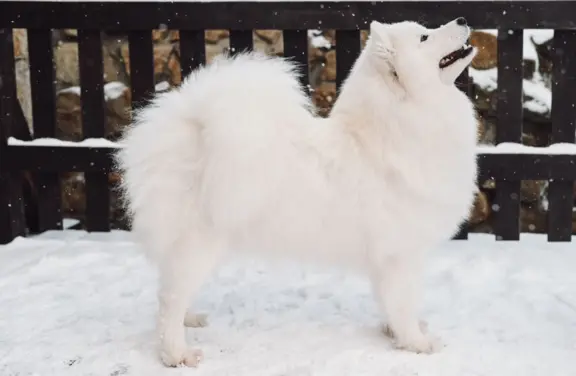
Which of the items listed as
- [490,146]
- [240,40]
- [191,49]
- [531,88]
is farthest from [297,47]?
[531,88]

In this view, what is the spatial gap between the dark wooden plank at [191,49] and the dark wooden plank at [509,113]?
1.88 metres

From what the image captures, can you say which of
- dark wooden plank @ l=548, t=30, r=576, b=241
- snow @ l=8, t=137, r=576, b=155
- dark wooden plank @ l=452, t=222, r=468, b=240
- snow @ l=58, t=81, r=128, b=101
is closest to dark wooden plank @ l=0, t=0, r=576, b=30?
dark wooden plank @ l=548, t=30, r=576, b=241

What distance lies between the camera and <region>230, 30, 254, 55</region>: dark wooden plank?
13.9 feet

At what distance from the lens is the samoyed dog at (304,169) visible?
2.50 metres

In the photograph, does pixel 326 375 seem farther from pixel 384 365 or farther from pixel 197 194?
pixel 197 194

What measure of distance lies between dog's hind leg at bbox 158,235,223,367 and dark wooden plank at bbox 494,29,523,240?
2.33 metres

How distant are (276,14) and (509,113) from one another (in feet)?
5.24

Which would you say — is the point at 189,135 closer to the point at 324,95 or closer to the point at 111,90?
the point at 324,95

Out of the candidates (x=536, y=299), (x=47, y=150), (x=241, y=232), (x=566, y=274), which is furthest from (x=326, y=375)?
(x=47, y=150)

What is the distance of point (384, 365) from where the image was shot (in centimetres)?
255

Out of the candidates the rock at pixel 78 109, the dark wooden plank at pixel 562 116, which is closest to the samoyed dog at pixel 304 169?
the dark wooden plank at pixel 562 116

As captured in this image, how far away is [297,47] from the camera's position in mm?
4215

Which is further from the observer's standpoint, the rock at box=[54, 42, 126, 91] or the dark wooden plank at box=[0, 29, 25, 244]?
the rock at box=[54, 42, 126, 91]

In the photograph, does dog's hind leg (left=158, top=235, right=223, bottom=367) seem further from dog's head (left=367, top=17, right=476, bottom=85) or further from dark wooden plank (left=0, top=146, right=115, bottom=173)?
dark wooden plank (left=0, top=146, right=115, bottom=173)
